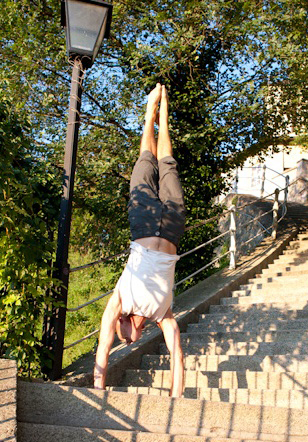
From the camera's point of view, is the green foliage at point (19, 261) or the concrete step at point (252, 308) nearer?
the green foliage at point (19, 261)

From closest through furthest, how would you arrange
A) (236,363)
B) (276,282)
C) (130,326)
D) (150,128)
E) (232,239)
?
(130,326) → (150,128) → (236,363) → (276,282) → (232,239)

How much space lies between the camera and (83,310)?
11.2 m

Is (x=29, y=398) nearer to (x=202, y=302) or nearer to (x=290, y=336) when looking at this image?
(x=290, y=336)

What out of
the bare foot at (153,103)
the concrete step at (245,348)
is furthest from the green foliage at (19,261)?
the concrete step at (245,348)

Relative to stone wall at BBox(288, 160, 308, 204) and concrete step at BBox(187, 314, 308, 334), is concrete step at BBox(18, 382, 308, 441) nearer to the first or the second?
concrete step at BBox(187, 314, 308, 334)

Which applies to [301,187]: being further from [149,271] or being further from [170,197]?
[149,271]

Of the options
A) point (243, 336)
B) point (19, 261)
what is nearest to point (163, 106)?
point (19, 261)

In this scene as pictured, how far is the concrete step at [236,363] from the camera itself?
15.8 feet

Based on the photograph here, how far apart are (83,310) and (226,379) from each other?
22.2 feet

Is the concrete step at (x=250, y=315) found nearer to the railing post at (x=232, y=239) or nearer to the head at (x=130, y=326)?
the railing post at (x=232, y=239)

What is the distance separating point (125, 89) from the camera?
8992 mm

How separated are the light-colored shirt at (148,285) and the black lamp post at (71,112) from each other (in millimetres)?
771

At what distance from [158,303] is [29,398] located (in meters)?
1.07

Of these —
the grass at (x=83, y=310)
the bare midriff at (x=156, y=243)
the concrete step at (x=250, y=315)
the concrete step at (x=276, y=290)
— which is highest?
the bare midriff at (x=156, y=243)
